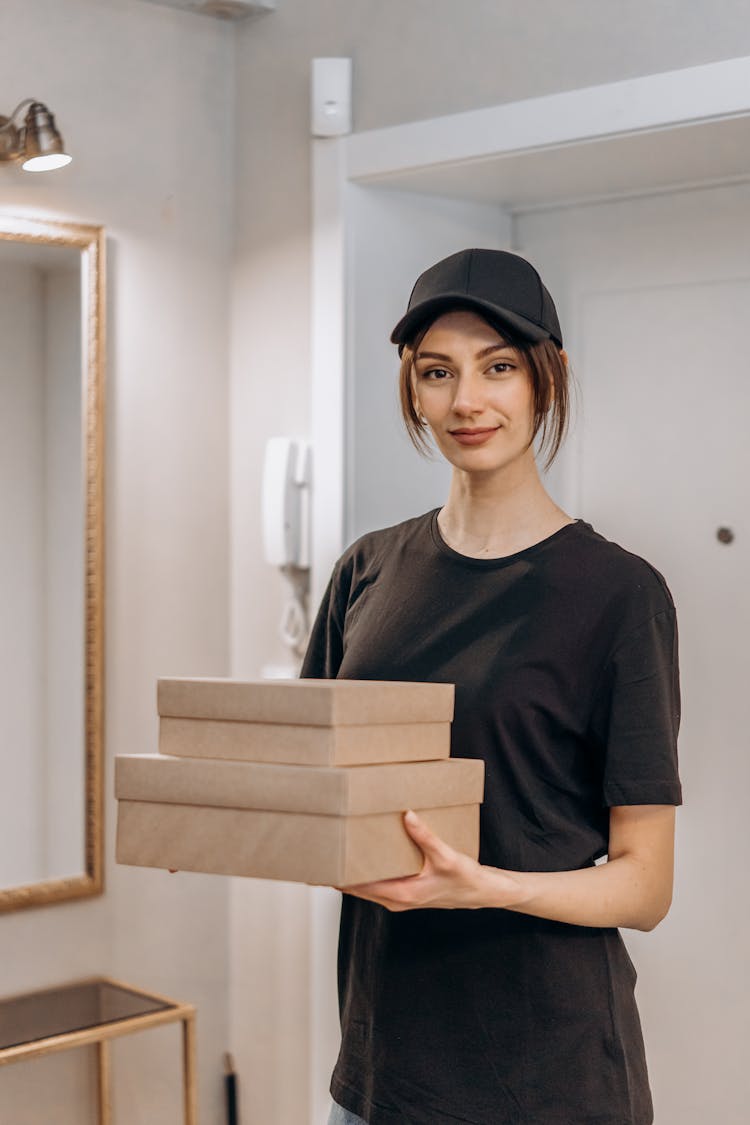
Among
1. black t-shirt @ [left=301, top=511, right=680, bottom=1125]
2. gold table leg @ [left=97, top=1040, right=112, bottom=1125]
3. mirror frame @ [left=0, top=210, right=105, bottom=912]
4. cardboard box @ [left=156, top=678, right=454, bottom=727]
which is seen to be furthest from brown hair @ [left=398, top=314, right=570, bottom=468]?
gold table leg @ [left=97, top=1040, right=112, bottom=1125]

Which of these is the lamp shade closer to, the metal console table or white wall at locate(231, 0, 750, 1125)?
white wall at locate(231, 0, 750, 1125)

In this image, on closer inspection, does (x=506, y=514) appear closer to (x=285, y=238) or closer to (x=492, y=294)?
(x=492, y=294)

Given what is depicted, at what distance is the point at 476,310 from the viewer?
143 cm

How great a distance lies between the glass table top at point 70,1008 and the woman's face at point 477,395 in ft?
4.60

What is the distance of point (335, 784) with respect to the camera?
125 cm

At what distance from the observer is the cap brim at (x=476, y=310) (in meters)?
1.40

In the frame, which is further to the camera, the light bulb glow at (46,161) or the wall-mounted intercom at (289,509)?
the wall-mounted intercom at (289,509)

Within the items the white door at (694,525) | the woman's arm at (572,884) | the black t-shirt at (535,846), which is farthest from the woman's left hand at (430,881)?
the white door at (694,525)

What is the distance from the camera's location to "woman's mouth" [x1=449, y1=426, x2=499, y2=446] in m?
1.43

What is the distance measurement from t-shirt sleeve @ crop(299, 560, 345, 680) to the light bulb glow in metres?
1.06

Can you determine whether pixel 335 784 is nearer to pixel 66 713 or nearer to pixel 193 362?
pixel 66 713

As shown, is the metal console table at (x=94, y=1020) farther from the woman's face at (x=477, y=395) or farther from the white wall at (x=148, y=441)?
the woman's face at (x=477, y=395)

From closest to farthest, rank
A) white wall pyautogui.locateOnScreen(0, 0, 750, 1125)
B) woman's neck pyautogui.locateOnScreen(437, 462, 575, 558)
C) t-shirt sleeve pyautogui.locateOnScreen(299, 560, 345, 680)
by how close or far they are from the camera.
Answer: woman's neck pyautogui.locateOnScreen(437, 462, 575, 558) < t-shirt sleeve pyautogui.locateOnScreen(299, 560, 345, 680) < white wall pyautogui.locateOnScreen(0, 0, 750, 1125)

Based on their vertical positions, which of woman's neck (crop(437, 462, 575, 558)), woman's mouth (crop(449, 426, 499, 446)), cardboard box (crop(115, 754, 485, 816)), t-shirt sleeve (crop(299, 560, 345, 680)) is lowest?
cardboard box (crop(115, 754, 485, 816))
